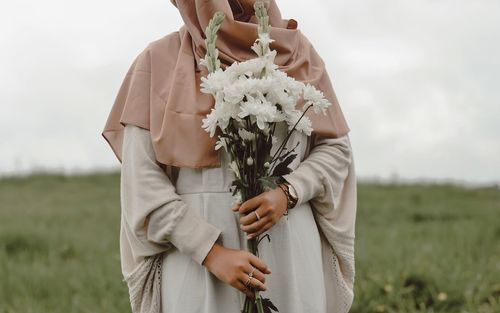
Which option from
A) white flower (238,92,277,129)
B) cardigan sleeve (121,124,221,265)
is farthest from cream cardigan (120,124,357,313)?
white flower (238,92,277,129)

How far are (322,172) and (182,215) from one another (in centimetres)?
53

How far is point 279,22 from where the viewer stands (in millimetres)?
2992

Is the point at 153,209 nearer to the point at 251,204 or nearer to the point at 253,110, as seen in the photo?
the point at 251,204

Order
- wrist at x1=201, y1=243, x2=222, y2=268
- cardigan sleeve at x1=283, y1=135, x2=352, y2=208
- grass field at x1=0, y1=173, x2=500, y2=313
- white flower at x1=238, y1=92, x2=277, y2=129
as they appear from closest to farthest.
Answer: white flower at x1=238, y1=92, x2=277, y2=129, wrist at x1=201, y1=243, x2=222, y2=268, cardigan sleeve at x1=283, y1=135, x2=352, y2=208, grass field at x1=0, y1=173, x2=500, y2=313

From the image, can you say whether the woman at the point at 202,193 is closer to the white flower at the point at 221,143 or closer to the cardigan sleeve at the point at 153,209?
the cardigan sleeve at the point at 153,209

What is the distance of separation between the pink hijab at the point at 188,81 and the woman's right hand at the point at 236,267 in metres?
0.31

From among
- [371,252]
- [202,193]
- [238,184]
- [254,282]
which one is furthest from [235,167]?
[371,252]

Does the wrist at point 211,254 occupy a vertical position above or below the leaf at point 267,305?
above

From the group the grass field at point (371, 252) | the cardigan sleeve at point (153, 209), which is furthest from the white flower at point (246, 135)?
the grass field at point (371, 252)

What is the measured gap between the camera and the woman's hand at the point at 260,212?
2582mm

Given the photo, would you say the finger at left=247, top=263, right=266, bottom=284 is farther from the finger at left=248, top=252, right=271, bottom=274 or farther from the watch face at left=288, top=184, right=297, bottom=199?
the watch face at left=288, top=184, right=297, bottom=199

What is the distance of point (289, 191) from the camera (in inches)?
107

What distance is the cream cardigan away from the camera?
2711mm

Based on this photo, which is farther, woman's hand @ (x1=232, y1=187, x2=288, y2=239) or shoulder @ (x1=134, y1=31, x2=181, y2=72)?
shoulder @ (x1=134, y1=31, x2=181, y2=72)
